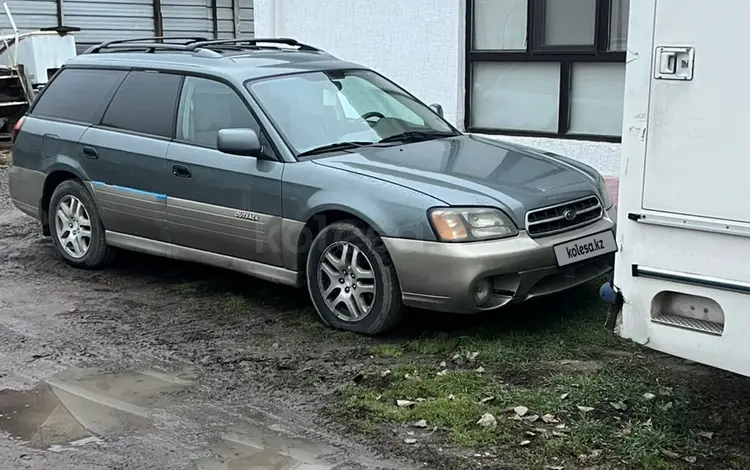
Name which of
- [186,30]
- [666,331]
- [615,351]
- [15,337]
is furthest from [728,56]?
[186,30]

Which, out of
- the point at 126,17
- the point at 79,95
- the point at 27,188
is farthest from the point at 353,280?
the point at 126,17

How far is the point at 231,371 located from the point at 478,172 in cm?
200

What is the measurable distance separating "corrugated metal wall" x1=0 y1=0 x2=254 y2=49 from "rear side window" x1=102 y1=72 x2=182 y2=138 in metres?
12.3

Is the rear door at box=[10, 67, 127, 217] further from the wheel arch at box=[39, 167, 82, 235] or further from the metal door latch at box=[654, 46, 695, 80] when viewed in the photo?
the metal door latch at box=[654, 46, 695, 80]

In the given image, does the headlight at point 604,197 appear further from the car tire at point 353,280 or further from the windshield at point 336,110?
the car tire at point 353,280

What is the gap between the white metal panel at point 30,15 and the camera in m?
18.2

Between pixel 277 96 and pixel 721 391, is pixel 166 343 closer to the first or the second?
pixel 277 96

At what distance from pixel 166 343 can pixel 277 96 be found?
1.90 meters

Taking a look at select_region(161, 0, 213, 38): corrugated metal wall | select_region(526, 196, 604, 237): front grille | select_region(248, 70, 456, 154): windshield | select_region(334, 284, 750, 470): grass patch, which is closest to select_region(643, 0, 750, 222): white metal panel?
select_region(334, 284, 750, 470): grass patch

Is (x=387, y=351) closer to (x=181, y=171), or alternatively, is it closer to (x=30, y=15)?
(x=181, y=171)

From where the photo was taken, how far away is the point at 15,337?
6.10m

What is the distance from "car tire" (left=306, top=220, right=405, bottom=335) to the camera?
18.6 ft

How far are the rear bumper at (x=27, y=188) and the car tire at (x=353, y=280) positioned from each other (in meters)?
3.04

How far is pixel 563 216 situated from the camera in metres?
5.77
